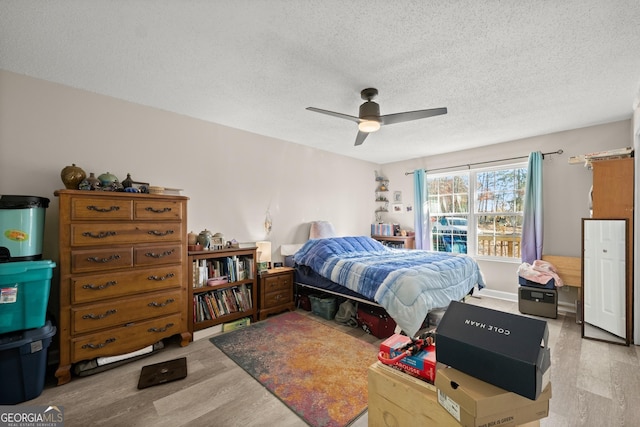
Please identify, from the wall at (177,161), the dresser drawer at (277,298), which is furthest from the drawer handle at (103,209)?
the dresser drawer at (277,298)

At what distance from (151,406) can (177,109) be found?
2.85 m

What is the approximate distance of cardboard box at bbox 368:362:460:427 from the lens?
1.09m

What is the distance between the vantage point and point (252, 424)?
1.69m

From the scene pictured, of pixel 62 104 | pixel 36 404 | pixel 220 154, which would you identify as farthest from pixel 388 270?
pixel 62 104

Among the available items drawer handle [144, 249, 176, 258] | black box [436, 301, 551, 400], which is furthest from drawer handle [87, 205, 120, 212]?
black box [436, 301, 551, 400]

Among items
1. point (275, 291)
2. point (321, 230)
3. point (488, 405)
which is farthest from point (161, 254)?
point (488, 405)

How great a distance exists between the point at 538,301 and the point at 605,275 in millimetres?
878

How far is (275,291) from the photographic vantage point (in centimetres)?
361

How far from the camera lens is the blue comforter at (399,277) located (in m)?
2.56

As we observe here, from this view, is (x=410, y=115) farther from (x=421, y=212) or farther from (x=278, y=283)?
(x=421, y=212)

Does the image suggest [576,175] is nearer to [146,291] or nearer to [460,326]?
[460,326]

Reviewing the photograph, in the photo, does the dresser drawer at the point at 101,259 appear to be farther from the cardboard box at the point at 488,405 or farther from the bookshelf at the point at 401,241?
the bookshelf at the point at 401,241

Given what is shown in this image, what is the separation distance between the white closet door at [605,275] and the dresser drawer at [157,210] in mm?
4446

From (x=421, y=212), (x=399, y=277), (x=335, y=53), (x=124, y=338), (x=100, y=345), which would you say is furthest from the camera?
(x=421, y=212)
